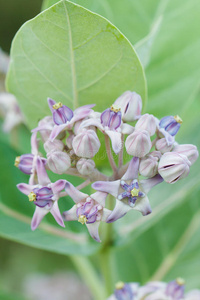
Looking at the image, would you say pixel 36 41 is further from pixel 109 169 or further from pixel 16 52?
pixel 109 169

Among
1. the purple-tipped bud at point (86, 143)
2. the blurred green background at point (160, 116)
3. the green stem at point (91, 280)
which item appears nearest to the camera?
the purple-tipped bud at point (86, 143)

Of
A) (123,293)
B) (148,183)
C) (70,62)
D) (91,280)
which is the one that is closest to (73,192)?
(148,183)

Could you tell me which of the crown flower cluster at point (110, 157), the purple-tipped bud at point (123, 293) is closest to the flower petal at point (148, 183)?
the crown flower cluster at point (110, 157)

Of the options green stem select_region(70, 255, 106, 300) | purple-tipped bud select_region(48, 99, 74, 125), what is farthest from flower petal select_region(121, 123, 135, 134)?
green stem select_region(70, 255, 106, 300)

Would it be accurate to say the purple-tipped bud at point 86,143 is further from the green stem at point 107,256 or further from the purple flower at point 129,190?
the green stem at point 107,256

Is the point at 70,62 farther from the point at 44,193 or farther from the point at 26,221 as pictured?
the point at 26,221

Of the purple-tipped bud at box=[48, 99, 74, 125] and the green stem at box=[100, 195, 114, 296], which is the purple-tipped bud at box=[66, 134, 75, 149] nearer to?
the purple-tipped bud at box=[48, 99, 74, 125]

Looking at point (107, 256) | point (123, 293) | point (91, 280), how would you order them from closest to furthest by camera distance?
point (123, 293)
point (107, 256)
point (91, 280)
